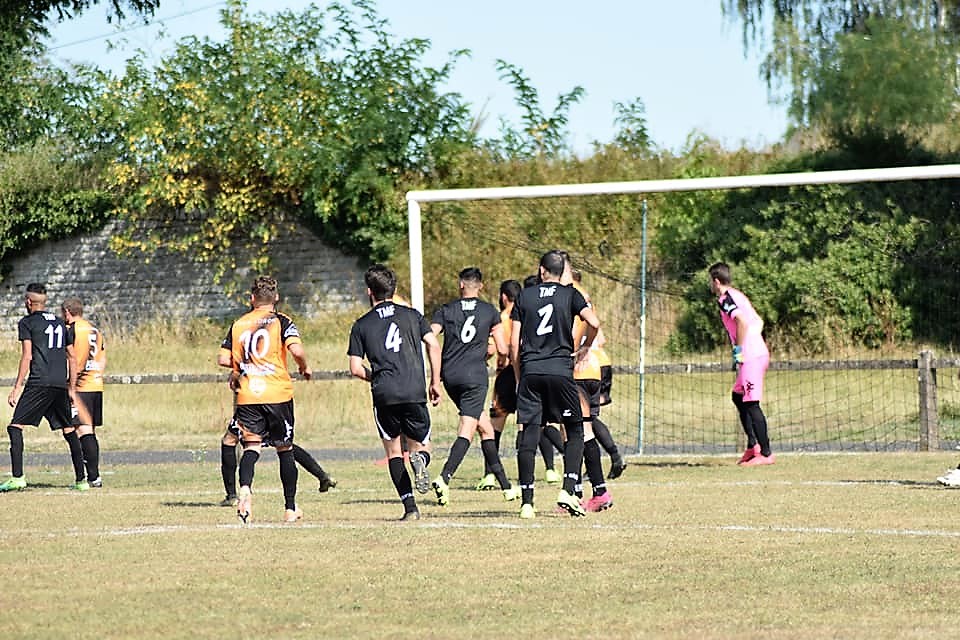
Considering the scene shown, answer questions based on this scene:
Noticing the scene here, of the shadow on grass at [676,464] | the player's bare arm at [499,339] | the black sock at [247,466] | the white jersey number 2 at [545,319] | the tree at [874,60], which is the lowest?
the shadow on grass at [676,464]

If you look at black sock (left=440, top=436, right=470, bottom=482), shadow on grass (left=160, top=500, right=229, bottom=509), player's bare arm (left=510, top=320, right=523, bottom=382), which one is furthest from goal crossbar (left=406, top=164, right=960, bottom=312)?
player's bare arm (left=510, top=320, right=523, bottom=382)

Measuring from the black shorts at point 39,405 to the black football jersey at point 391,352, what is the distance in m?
5.19

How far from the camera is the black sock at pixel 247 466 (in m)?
11.2

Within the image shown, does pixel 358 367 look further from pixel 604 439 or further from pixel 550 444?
pixel 604 439

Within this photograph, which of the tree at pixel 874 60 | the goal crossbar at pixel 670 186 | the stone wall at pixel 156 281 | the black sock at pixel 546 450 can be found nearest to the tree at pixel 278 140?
the stone wall at pixel 156 281

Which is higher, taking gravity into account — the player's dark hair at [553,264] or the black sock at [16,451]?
the player's dark hair at [553,264]

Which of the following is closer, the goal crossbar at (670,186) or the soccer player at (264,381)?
the soccer player at (264,381)

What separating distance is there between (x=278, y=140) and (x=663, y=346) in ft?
47.5

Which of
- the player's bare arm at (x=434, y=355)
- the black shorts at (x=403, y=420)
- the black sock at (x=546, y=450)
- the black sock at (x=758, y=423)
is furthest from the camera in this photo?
the black sock at (x=758, y=423)

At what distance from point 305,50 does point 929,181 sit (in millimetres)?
16005

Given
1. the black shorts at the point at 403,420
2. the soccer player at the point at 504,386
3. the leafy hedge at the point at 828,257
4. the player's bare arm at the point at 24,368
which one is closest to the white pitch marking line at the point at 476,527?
the black shorts at the point at 403,420

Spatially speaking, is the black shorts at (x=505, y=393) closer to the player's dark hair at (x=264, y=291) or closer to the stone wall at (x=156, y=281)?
the player's dark hair at (x=264, y=291)

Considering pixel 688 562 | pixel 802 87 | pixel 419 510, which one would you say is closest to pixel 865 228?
pixel 802 87

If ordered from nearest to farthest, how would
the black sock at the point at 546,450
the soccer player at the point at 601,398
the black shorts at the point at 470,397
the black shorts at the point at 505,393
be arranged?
the black shorts at the point at 470,397
the soccer player at the point at 601,398
the black sock at the point at 546,450
the black shorts at the point at 505,393
